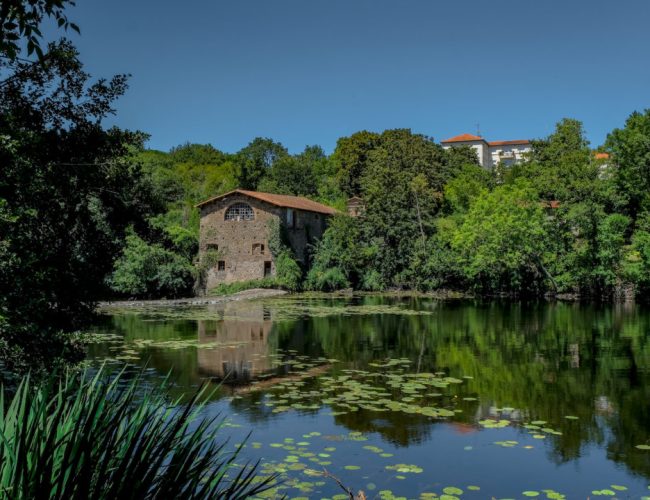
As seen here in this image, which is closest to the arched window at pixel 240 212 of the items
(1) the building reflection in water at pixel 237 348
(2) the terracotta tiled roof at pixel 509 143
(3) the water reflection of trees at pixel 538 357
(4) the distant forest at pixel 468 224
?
(4) the distant forest at pixel 468 224

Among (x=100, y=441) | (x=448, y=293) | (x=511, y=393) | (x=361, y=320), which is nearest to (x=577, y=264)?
(x=448, y=293)

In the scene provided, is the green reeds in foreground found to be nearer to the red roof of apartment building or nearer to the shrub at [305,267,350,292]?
the shrub at [305,267,350,292]

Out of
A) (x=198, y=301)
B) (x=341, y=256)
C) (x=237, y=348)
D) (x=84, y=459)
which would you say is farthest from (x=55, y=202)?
(x=341, y=256)

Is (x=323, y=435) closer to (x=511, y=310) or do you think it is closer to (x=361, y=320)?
(x=361, y=320)

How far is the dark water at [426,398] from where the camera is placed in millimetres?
7098

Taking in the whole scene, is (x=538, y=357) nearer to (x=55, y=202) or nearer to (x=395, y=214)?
(x=55, y=202)

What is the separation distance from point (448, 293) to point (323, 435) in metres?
30.2

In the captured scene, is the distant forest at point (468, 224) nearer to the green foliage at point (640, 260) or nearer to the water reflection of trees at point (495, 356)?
the green foliage at point (640, 260)

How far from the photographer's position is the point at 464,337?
1861 cm

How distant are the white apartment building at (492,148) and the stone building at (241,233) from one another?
174ft

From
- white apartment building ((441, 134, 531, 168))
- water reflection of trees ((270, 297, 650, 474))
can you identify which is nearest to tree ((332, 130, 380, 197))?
water reflection of trees ((270, 297, 650, 474))

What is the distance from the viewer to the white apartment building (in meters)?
87.8

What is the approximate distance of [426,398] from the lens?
10648 mm

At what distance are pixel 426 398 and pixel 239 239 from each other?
100 ft
